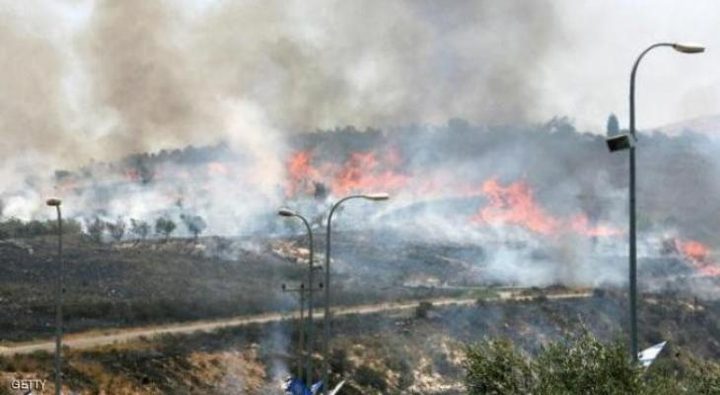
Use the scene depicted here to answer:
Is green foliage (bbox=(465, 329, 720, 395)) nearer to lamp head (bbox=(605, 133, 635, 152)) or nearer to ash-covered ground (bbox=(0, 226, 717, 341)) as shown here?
lamp head (bbox=(605, 133, 635, 152))

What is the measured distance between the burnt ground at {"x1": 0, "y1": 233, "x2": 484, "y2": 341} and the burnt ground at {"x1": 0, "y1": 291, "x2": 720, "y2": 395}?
27.3 feet

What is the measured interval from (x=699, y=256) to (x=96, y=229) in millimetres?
78169

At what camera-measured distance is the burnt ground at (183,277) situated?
64438 millimetres

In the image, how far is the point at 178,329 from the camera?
62750 millimetres

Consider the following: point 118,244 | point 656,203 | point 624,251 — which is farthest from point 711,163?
point 118,244

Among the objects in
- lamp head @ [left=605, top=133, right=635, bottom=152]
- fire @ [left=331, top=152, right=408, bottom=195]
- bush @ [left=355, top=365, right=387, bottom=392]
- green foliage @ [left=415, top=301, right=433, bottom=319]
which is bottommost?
bush @ [left=355, top=365, right=387, bottom=392]

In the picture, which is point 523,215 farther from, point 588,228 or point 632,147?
point 632,147

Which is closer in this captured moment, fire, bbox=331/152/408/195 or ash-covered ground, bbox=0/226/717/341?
ash-covered ground, bbox=0/226/717/341

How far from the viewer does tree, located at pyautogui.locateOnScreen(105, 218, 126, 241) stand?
97912 mm

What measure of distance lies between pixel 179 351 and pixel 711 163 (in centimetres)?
15157

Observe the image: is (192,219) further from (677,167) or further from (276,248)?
(677,167)

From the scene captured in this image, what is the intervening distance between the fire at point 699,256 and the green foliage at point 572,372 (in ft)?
347

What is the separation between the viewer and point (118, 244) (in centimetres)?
9356

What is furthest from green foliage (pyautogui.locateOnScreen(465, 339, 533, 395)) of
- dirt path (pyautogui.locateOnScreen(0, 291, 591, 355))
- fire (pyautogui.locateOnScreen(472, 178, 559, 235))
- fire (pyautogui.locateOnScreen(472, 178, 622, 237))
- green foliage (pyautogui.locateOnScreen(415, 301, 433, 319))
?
fire (pyautogui.locateOnScreen(472, 178, 559, 235))
